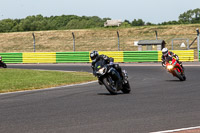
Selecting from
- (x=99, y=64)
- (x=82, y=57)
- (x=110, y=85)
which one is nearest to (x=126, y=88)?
(x=110, y=85)

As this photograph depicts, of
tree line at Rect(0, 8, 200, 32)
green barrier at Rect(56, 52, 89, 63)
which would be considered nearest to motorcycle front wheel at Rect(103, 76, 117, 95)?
green barrier at Rect(56, 52, 89, 63)

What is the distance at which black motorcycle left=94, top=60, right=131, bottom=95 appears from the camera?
40.6 feet

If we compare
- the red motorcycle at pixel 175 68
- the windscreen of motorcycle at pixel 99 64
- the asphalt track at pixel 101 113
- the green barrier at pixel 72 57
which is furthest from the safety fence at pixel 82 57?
the asphalt track at pixel 101 113

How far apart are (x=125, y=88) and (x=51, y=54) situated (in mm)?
23312

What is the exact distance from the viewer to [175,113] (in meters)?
8.47

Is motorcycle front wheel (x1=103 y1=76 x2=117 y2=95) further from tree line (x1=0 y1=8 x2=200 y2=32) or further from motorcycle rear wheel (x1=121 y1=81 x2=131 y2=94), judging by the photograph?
tree line (x1=0 y1=8 x2=200 y2=32)

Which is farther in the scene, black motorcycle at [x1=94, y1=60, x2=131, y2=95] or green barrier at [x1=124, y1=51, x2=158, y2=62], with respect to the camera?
green barrier at [x1=124, y1=51, x2=158, y2=62]

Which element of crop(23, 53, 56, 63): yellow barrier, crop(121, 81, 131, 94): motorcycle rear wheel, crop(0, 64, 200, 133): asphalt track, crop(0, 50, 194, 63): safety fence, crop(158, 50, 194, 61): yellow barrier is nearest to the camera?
crop(0, 64, 200, 133): asphalt track

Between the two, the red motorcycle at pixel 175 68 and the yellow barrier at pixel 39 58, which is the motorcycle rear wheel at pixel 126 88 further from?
the yellow barrier at pixel 39 58

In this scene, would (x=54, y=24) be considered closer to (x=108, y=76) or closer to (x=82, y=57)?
(x=82, y=57)

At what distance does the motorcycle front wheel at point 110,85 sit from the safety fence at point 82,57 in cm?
1979

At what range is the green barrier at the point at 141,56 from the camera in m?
32.6

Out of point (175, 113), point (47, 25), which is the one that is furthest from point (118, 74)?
point (47, 25)

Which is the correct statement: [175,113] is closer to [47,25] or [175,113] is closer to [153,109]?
[153,109]
